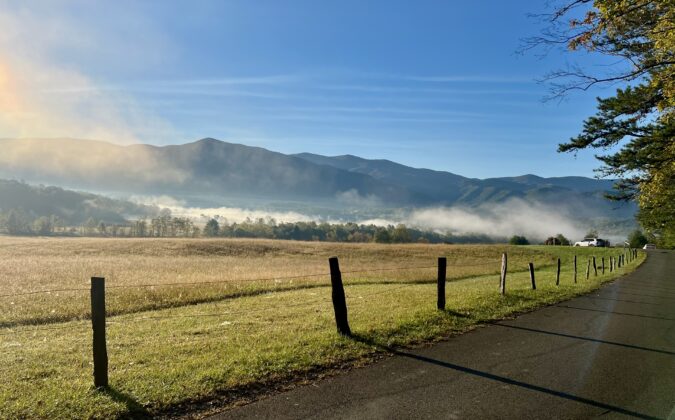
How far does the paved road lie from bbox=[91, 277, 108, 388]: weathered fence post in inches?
87.7

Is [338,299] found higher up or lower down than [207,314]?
higher up

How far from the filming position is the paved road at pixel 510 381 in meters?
6.00

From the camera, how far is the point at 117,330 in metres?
11.7

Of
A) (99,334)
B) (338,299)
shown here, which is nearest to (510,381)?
(338,299)

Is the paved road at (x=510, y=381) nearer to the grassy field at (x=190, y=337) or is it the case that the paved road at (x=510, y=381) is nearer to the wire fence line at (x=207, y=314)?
the grassy field at (x=190, y=337)

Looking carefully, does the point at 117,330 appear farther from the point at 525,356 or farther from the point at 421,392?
the point at 525,356

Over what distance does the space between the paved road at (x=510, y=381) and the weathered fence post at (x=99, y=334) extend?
7.31ft

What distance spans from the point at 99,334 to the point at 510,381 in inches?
257

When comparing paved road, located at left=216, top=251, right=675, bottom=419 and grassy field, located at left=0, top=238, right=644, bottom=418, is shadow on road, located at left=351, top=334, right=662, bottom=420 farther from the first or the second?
grassy field, located at left=0, top=238, right=644, bottom=418

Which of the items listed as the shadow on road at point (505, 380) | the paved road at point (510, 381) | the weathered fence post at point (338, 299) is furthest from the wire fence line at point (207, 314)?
the paved road at point (510, 381)

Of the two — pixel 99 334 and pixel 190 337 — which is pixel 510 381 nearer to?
pixel 99 334

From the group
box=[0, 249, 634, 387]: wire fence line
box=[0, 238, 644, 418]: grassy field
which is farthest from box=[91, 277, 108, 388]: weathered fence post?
box=[0, 238, 644, 418]: grassy field

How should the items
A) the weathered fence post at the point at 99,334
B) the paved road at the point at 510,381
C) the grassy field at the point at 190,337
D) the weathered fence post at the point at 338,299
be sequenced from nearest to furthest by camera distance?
the paved road at the point at 510,381 < the grassy field at the point at 190,337 < the weathered fence post at the point at 99,334 < the weathered fence post at the point at 338,299

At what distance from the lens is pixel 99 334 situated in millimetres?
6867
